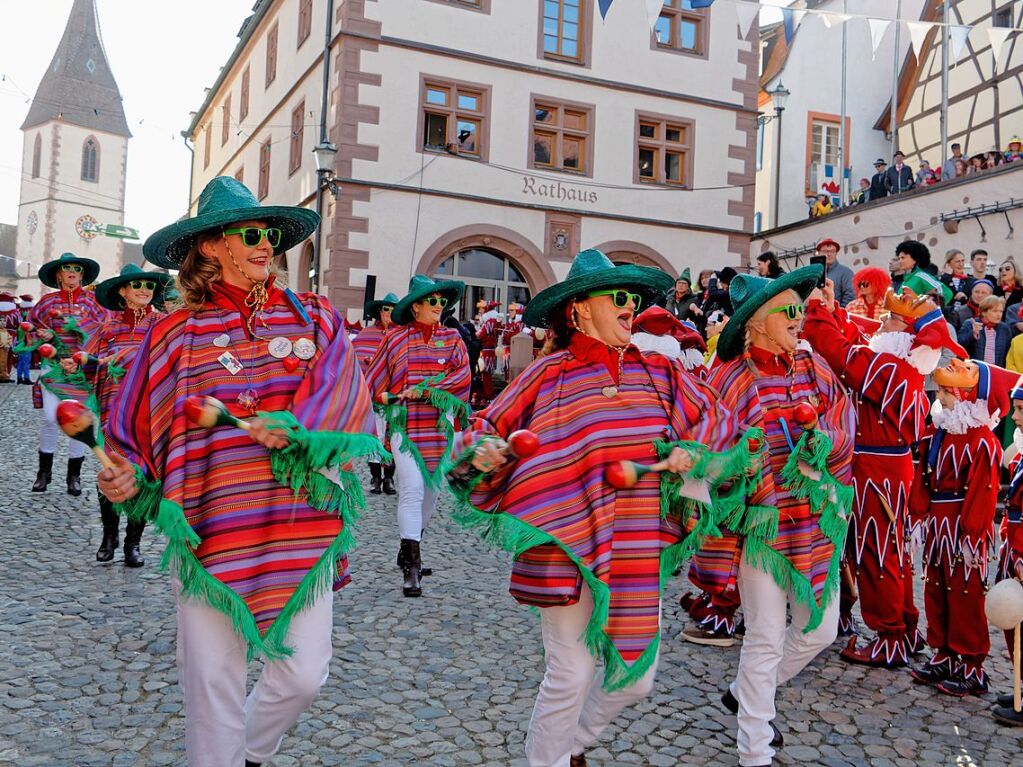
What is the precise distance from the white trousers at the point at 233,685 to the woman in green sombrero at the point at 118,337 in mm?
3836

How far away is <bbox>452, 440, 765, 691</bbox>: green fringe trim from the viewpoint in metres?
3.14

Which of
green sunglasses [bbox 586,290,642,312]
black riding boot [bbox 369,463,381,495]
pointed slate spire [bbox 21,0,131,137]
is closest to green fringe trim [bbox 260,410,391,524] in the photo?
green sunglasses [bbox 586,290,642,312]

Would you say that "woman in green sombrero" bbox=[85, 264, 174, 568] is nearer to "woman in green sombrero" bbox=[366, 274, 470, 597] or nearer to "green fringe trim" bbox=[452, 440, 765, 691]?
"woman in green sombrero" bbox=[366, 274, 470, 597]

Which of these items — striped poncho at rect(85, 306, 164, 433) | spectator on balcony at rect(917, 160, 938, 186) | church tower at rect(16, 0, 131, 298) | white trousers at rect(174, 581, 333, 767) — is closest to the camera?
white trousers at rect(174, 581, 333, 767)

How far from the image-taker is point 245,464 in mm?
2971

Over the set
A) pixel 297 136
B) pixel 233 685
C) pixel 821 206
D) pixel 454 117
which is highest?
pixel 297 136

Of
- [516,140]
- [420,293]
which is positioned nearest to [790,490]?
[420,293]

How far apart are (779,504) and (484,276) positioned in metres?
16.3

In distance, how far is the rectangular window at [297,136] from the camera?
20964 millimetres

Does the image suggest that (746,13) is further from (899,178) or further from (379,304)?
(899,178)

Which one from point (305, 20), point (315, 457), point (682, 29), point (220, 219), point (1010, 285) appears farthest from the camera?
point (682, 29)

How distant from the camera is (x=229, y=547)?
2.94m

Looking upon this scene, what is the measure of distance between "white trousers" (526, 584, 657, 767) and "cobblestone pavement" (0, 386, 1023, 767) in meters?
0.56

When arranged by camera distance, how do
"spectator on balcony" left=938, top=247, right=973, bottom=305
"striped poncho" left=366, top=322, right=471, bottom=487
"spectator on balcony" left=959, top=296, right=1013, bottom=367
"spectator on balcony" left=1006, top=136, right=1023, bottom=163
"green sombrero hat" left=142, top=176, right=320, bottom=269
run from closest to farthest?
"green sombrero hat" left=142, top=176, right=320, bottom=269 → "striped poncho" left=366, top=322, right=471, bottom=487 → "spectator on balcony" left=959, top=296, right=1013, bottom=367 → "spectator on balcony" left=938, top=247, right=973, bottom=305 → "spectator on balcony" left=1006, top=136, right=1023, bottom=163
